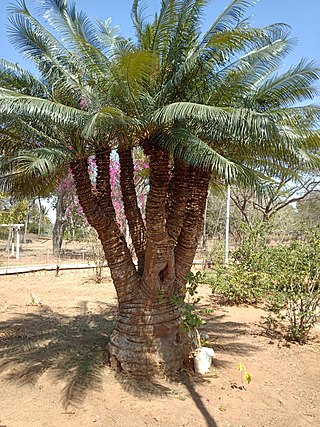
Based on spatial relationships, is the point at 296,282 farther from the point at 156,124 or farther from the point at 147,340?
the point at 156,124

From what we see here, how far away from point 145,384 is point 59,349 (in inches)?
77.9

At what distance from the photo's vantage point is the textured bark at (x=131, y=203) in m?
5.62

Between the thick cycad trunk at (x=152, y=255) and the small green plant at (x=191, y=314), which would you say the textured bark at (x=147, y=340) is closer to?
the thick cycad trunk at (x=152, y=255)

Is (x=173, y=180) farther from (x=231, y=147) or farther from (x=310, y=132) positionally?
(x=310, y=132)

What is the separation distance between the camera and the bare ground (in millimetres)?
4387

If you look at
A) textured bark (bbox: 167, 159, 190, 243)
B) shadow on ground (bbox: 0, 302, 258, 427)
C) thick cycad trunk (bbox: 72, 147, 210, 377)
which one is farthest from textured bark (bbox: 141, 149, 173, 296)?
shadow on ground (bbox: 0, 302, 258, 427)

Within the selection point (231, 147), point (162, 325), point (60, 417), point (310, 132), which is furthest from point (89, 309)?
point (310, 132)

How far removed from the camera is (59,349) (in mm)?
6398

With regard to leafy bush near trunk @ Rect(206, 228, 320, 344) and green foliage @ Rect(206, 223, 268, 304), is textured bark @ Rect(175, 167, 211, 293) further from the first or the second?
green foliage @ Rect(206, 223, 268, 304)

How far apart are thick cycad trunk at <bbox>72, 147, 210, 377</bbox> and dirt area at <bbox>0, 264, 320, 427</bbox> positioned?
357 mm

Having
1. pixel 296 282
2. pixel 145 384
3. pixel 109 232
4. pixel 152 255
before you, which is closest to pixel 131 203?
pixel 109 232

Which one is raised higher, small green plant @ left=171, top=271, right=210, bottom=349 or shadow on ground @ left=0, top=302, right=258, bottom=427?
small green plant @ left=171, top=271, right=210, bottom=349

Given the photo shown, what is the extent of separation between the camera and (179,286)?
581cm

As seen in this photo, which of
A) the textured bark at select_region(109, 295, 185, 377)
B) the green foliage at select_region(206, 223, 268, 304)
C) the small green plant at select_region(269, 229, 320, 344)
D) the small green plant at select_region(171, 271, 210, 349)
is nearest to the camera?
the small green plant at select_region(171, 271, 210, 349)
